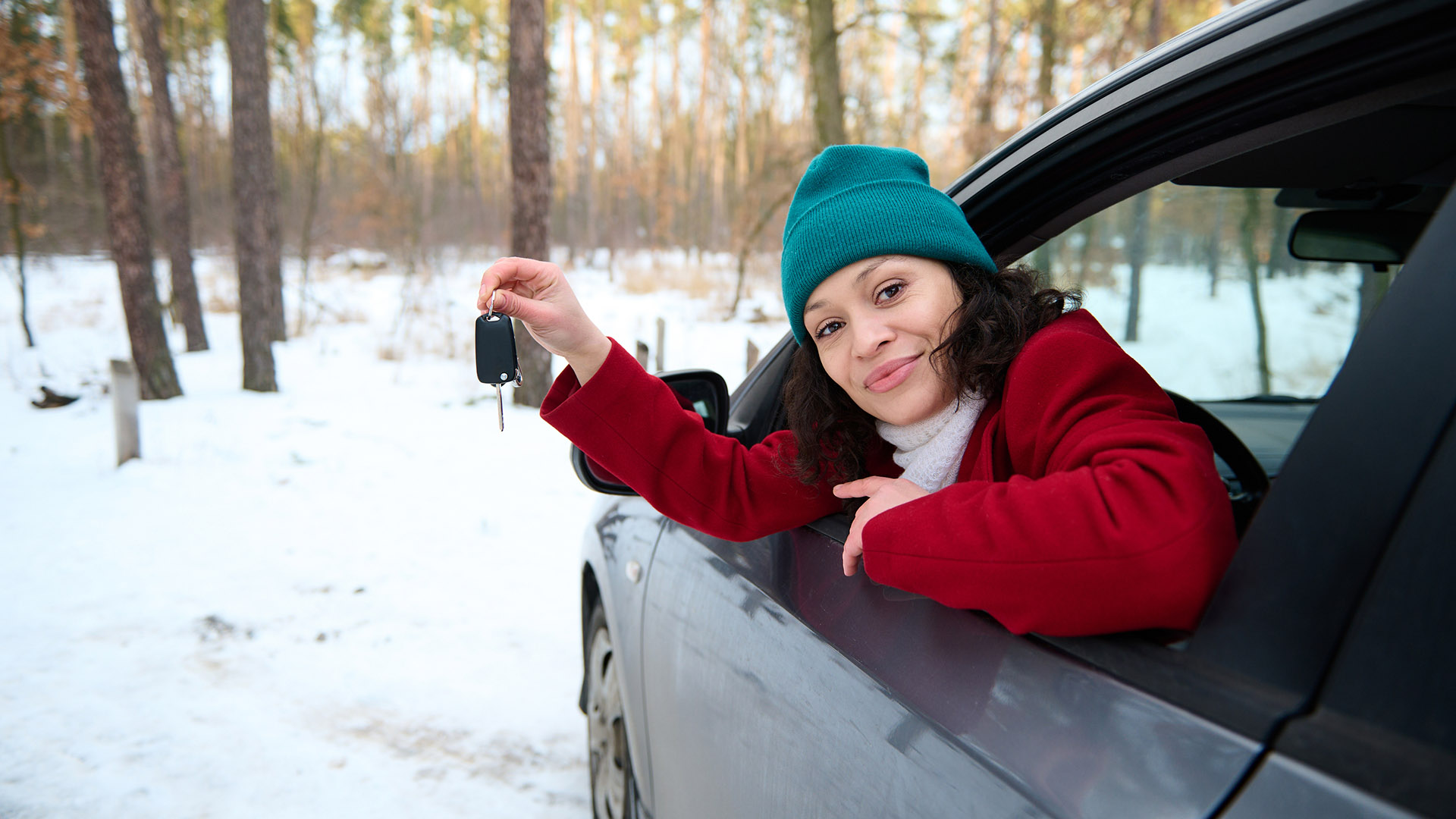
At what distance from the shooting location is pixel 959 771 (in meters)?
0.82

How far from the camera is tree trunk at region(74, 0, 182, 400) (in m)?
7.59

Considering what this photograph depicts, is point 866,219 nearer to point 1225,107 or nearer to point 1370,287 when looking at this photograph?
point 1225,107

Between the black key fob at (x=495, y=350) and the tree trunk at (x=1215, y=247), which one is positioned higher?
the tree trunk at (x=1215, y=247)

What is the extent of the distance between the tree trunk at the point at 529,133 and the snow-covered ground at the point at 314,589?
1.84 metres

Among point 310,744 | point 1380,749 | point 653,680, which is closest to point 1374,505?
point 1380,749

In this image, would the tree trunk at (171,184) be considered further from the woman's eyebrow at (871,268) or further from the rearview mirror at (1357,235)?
the rearview mirror at (1357,235)

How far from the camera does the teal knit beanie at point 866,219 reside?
4.16 feet

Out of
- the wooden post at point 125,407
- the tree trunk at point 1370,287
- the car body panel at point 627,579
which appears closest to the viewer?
the car body panel at point 627,579

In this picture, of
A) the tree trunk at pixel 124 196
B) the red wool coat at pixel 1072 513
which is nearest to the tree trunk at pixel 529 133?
the tree trunk at pixel 124 196

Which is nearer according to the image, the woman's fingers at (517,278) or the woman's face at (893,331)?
the woman's face at (893,331)

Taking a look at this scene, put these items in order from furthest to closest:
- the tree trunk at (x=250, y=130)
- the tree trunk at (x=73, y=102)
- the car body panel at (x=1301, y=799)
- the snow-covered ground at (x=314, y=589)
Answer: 1. the tree trunk at (x=73, y=102)
2. the tree trunk at (x=250, y=130)
3. the snow-covered ground at (x=314, y=589)
4. the car body panel at (x=1301, y=799)

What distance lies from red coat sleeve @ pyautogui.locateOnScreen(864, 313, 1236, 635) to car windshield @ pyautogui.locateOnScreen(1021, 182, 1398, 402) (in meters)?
2.83

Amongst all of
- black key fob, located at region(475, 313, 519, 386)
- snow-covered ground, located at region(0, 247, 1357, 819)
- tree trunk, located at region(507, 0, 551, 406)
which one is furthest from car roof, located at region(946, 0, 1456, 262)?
tree trunk, located at region(507, 0, 551, 406)

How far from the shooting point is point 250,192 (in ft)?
31.3
